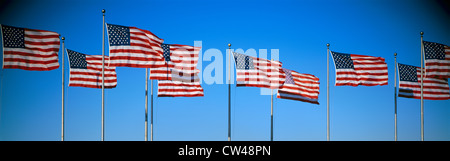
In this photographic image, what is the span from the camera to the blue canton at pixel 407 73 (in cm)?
4094

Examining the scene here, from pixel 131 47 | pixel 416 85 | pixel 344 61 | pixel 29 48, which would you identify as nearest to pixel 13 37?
pixel 29 48

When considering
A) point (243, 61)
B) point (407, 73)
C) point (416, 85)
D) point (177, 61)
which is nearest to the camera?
point (177, 61)

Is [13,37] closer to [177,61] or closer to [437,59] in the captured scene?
[177,61]

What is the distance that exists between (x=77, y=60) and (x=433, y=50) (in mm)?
24270

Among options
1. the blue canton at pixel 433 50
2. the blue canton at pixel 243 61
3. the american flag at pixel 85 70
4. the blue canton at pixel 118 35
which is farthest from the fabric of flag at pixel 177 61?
the blue canton at pixel 433 50

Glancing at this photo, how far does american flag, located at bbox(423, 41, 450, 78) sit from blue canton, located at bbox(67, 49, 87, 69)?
23.3 m

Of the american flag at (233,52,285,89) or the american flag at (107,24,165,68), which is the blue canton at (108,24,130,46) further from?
the american flag at (233,52,285,89)

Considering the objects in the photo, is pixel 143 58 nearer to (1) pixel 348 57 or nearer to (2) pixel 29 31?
(2) pixel 29 31

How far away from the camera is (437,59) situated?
35.3 m

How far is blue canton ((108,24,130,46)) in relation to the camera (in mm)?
29953

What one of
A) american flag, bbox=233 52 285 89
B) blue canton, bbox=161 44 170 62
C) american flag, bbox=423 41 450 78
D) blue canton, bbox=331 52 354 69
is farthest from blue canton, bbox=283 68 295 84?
american flag, bbox=423 41 450 78

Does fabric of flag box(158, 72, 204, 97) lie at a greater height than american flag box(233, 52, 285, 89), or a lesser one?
lesser

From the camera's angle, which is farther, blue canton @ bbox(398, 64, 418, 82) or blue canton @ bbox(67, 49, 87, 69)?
blue canton @ bbox(398, 64, 418, 82)

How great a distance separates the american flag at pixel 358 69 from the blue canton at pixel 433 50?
11.8 ft
